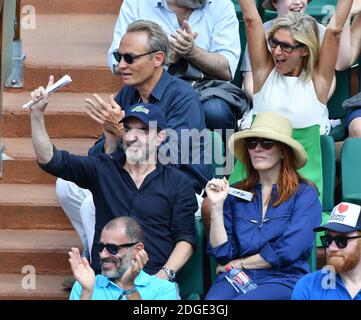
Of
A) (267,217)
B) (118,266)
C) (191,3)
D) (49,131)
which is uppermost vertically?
(191,3)

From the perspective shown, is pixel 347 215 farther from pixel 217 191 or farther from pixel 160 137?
pixel 160 137

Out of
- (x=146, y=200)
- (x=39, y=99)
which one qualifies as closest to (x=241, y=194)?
(x=146, y=200)

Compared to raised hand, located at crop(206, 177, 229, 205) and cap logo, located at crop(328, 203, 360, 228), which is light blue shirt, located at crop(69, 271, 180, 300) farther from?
cap logo, located at crop(328, 203, 360, 228)

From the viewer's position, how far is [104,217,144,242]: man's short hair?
6883mm

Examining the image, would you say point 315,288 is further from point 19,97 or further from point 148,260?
point 19,97

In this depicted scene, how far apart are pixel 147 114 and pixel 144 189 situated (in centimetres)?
41

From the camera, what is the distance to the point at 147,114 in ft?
24.5

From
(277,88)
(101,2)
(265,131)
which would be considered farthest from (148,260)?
(101,2)

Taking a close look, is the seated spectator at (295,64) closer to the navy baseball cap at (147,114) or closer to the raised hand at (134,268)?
the navy baseball cap at (147,114)

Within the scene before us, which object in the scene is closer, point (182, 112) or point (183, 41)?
point (182, 112)

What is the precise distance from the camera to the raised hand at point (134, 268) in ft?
21.9

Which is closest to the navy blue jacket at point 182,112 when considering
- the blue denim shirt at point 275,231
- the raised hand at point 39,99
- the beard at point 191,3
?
the blue denim shirt at point 275,231

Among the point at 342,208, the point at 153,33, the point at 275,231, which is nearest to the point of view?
the point at 342,208
